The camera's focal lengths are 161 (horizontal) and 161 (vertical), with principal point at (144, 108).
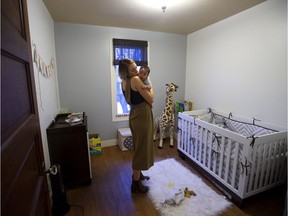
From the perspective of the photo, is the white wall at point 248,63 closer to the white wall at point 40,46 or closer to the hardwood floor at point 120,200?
the hardwood floor at point 120,200

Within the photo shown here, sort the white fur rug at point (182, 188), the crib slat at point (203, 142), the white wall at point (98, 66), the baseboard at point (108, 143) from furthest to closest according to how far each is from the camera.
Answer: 1. the baseboard at point (108, 143)
2. the white wall at point (98, 66)
3. the crib slat at point (203, 142)
4. the white fur rug at point (182, 188)

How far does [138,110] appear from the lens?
5.62ft

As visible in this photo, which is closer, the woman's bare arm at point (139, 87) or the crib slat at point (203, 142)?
the woman's bare arm at point (139, 87)

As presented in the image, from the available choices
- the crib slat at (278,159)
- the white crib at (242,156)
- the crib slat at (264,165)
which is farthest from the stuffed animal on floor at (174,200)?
the crib slat at (278,159)

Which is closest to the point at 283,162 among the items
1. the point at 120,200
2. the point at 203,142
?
the point at 203,142

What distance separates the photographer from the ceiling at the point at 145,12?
6.15 ft

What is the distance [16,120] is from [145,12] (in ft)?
6.86

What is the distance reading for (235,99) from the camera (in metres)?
2.35

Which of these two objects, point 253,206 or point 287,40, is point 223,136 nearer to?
point 253,206

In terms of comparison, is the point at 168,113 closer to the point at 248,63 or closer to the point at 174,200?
the point at 248,63

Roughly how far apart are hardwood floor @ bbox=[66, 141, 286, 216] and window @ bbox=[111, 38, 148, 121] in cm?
116

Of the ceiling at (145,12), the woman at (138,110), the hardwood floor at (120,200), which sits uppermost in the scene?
the ceiling at (145,12)

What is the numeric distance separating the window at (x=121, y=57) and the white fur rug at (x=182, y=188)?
1.25 meters

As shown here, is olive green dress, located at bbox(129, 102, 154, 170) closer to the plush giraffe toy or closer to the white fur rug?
the white fur rug
